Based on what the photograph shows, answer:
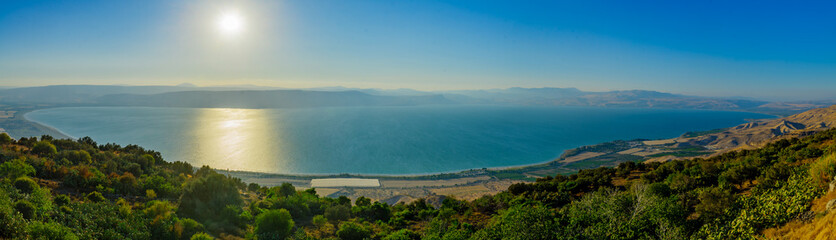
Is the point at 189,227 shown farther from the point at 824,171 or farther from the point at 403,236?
the point at 824,171

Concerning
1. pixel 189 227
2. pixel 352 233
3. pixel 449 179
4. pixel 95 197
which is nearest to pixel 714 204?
pixel 352 233

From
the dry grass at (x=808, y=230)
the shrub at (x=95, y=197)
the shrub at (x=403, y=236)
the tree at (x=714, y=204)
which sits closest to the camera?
the dry grass at (x=808, y=230)

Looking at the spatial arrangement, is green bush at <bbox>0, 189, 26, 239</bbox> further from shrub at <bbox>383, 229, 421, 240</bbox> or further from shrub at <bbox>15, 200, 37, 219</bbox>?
A: shrub at <bbox>383, 229, 421, 240</bbox>

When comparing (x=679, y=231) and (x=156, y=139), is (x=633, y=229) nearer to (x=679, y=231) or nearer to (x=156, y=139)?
(x=679, y=231)

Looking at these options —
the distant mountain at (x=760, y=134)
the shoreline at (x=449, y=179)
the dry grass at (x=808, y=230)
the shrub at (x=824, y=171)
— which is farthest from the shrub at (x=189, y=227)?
the distant mountain at (x=760, y=134)

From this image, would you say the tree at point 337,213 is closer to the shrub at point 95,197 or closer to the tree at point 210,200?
the tree at point 210,200

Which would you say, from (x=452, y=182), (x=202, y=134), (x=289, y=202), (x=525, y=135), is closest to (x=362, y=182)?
(x=452, y=182)

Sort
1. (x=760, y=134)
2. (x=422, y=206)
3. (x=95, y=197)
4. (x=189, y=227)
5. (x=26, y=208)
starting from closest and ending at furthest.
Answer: (x=26, y=208) < (x=189, y=227) < (x=95, y=197) < (x=422, y=206) < (x=760, y=134)
